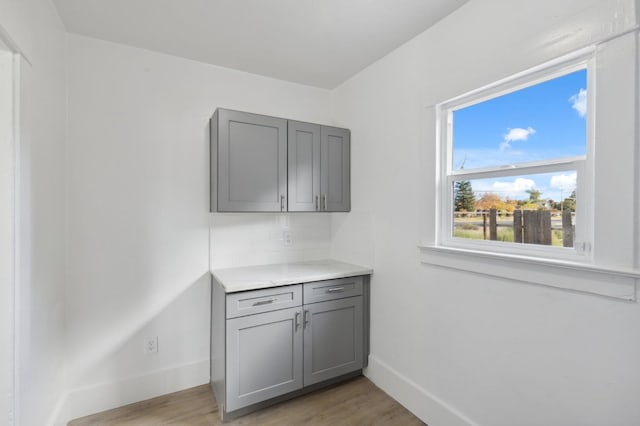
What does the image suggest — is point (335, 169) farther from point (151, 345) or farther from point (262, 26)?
point (151, 345)

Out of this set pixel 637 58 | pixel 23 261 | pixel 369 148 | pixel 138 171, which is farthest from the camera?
pixel 369 148

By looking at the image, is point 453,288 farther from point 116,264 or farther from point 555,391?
point 116,264

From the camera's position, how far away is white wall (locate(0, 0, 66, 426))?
1367 millimetres

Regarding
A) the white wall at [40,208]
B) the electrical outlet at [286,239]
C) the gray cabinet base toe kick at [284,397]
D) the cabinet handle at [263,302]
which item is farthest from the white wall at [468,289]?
the white wall at [40,208]

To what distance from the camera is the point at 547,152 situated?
1.53 m

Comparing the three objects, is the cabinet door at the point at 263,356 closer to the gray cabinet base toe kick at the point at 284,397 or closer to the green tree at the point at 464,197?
the gray cabinet base toe kick at the point at 284,397

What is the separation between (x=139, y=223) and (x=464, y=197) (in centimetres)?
225

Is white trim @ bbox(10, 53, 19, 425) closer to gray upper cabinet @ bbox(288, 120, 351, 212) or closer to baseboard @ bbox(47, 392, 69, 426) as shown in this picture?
baseboard @ bbox(47, 392, 69, 426)

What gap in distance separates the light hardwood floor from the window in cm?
123

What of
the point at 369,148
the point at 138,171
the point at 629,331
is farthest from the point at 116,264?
the point at 629,331

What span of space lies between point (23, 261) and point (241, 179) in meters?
1.25

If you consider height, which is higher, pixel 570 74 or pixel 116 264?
pixel 570 74

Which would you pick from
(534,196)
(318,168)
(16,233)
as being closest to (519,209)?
(534,196)

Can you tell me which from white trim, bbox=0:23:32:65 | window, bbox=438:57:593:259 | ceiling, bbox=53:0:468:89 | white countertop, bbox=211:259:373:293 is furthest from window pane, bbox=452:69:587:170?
white trim, bbox=0:23:32:65
